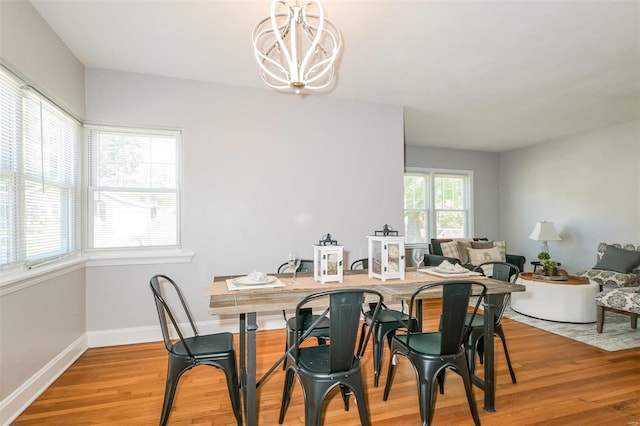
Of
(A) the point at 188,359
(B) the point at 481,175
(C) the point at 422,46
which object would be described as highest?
(C) the point at 422,46

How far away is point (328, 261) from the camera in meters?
2.03

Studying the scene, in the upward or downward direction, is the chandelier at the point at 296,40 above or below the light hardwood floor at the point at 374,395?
above

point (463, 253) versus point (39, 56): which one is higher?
point (39, 56)

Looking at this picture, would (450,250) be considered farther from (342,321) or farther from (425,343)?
(342,321)

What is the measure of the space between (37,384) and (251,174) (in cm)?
240

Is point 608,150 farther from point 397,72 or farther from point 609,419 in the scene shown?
point 609,419

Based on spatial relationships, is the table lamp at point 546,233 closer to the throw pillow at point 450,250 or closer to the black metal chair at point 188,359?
the throw pillow at point 450,250

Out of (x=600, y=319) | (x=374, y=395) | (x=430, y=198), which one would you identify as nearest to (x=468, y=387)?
(x=374, y=395)

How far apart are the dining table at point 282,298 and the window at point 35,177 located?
1.33 meters

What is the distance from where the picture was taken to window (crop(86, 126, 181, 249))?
3188mm

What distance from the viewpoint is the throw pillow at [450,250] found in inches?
216

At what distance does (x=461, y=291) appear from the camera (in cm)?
178

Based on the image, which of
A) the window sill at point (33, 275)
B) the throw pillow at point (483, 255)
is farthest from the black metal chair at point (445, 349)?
Result: the throw pillow at point (483, 255)

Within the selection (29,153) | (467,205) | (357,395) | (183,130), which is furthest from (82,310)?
(467,205)
